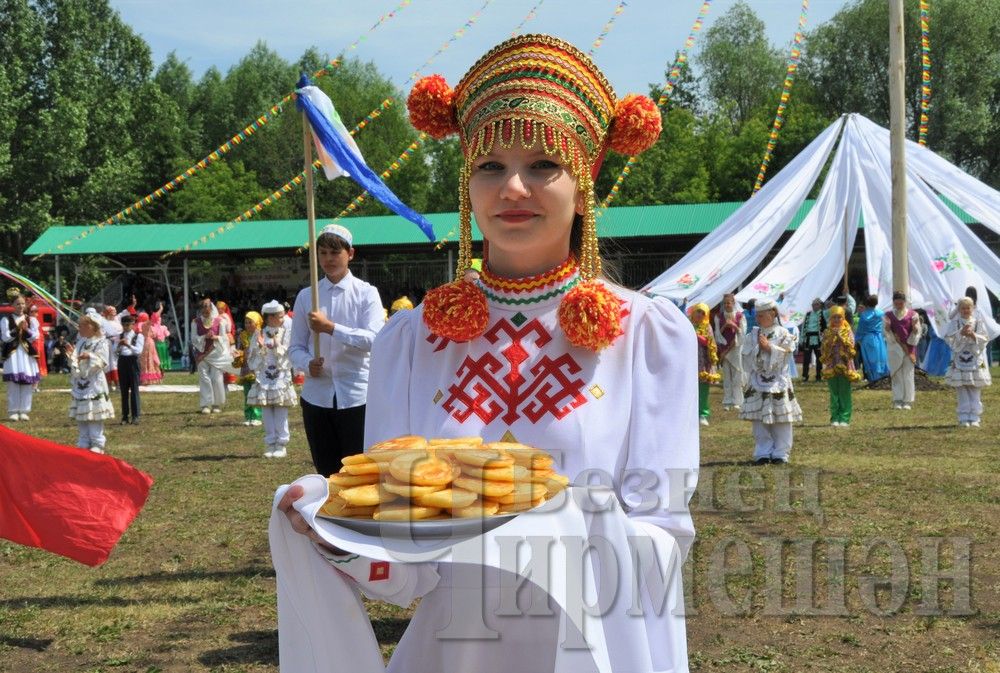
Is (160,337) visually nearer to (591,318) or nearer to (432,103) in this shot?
(432,103)

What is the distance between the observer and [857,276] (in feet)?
96.6

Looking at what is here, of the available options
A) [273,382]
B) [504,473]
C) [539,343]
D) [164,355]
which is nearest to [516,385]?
[539,343]

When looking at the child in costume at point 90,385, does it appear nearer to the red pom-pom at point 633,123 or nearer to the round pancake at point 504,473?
the red pom-pom at point 633,123

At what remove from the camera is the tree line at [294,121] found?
4116cm

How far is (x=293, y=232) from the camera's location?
103 ft

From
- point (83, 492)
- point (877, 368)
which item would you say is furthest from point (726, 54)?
point (83, 492)

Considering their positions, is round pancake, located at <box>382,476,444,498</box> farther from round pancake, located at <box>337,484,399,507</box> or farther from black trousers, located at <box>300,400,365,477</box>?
black trousers, located at <box>300,400,365,477</box>

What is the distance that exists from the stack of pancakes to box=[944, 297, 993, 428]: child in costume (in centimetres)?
1372

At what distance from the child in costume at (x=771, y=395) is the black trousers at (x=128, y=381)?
941 centimetres

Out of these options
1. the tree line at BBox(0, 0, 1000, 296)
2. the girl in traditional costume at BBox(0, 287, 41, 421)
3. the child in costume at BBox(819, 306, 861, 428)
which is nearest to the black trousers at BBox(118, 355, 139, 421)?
the girl in traditional costume at BBox(0, 287, 41, 421)

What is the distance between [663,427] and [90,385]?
12.0 m

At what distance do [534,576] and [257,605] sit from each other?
500 cm

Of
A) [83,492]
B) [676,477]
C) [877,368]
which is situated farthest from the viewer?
[877,368]

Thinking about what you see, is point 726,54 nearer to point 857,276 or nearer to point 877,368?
point 857,276
